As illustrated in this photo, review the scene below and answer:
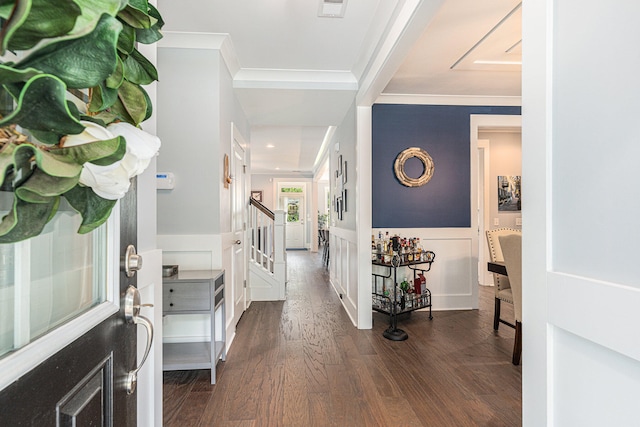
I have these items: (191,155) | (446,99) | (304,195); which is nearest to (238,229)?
(191,155)

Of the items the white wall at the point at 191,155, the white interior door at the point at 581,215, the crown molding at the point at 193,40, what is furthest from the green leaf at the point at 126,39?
the crown molding at the point at 193,40

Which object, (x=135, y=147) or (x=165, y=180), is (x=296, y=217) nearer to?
(x=165, y=180)

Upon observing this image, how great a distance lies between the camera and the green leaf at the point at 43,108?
31 centimetres

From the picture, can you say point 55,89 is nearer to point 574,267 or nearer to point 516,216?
point 574,267

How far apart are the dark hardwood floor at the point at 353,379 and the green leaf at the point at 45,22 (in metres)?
2.01

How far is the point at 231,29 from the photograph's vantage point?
8.53 feet

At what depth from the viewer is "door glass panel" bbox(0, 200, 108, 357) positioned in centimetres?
45

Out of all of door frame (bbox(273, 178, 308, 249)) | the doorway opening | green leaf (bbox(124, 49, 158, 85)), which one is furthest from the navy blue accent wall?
the doorway opening

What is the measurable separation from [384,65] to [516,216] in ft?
12.3

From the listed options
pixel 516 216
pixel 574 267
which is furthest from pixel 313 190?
pixel 574 267

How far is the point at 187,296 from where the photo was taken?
2.27m

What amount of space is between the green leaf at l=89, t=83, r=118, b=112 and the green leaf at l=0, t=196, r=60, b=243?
0.14 m

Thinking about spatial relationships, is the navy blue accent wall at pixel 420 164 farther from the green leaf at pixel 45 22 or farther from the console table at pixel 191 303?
the green leaf at pixel 45 22

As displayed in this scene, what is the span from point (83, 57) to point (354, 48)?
9.32 feet
